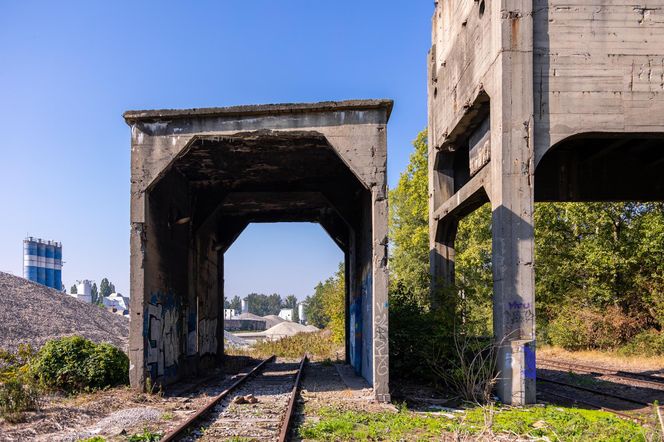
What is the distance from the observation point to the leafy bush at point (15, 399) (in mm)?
10539

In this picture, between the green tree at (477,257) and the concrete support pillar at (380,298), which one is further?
the green tree at (477,257)

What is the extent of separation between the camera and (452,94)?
19.7 meters

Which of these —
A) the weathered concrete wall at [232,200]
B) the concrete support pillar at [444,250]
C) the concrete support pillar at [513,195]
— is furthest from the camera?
the concrete support pillar at [444,250]

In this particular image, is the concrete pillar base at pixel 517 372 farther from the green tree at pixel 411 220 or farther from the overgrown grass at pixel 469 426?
the green tree at pixel 411 220

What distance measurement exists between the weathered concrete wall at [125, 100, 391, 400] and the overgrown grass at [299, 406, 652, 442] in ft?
7.13

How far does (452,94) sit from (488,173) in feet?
17.1

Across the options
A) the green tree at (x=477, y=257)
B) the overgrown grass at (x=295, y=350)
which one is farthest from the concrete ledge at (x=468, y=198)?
the green tree at (x=477, y=257)

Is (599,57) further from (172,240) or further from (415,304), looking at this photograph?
(172,240)

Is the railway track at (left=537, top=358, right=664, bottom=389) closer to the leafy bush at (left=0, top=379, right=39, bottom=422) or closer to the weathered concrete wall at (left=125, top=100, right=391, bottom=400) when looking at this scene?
the weathered concrete wall at (left=125, top=100, right=391, bottom=400)

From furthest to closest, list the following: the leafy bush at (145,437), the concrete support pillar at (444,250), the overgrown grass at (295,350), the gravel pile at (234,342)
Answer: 1. the gravel pile at (234,342)
2. the overgrown grass at (295,350)
3. the concrete support pillar at (444,250)
4. the leafy bush at (145,437)

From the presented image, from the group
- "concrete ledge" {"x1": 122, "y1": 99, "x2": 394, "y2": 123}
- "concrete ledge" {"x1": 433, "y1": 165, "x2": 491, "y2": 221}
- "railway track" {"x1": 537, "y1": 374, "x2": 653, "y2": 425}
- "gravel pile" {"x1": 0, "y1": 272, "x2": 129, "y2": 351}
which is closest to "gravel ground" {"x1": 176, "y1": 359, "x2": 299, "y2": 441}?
"concrete ledge" {"x1": 122, "y1": 99, "x2": 394, "y2": 123}

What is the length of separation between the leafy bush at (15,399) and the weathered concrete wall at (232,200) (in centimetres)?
245

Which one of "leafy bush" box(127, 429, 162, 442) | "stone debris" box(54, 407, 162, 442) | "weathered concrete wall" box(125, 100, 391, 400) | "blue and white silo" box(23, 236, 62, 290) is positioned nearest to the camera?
"leafy bush" box(127, 429, 162, 442)

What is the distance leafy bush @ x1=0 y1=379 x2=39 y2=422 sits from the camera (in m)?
10.5
